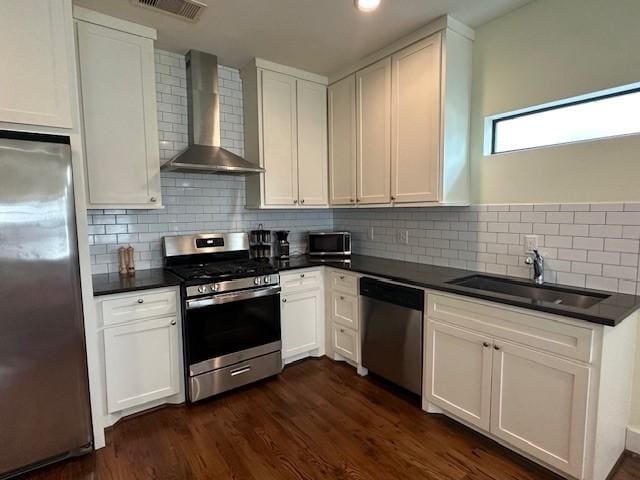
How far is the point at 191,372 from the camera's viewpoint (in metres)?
2.41

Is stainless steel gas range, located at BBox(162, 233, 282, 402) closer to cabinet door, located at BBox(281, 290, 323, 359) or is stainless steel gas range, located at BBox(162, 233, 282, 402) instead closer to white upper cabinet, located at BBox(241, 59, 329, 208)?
cabinet door, located at BBox(281, 290, 323, 359)

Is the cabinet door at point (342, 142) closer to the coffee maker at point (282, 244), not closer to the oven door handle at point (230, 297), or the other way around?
the coffee maker at point (282, 244)

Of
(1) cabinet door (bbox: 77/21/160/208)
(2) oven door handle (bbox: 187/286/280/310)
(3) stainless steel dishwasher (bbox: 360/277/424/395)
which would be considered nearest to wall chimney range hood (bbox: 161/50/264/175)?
(1) cabinet door (bbox: 77/21/160/208)

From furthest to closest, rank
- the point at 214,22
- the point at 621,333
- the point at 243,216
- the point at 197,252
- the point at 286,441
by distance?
1. the point at 243,216
2. the point at 197,252
3. the point at 214,22
4. the point at 286,441
5. the point at 621,333

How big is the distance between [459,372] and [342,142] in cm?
218

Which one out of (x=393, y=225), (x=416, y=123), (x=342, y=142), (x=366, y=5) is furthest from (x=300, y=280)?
(x=366, y=5)

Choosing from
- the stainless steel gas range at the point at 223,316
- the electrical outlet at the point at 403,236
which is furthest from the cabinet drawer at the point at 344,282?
the electrical outlet at the point at 403,236

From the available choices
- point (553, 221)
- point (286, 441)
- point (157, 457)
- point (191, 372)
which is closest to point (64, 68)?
point (191, 372)

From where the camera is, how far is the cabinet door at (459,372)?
6.49ft

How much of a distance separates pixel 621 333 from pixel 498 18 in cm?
210

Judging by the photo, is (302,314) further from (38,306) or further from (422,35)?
(422,35)

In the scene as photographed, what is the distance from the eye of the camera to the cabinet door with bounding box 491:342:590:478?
1.61m

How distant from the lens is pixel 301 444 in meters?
2.07

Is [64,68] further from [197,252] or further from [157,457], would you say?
[157,457]
